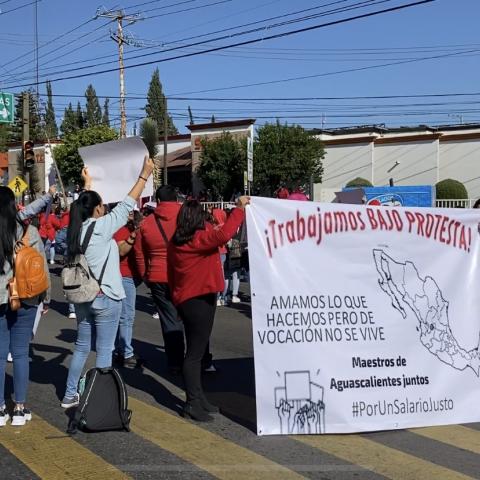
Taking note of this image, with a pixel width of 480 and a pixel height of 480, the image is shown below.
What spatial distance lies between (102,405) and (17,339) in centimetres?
83

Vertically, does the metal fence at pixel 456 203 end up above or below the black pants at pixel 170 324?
above

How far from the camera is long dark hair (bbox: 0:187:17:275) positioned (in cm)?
486

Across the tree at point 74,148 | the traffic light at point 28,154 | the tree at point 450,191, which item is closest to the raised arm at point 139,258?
the traffic light at point 28,154

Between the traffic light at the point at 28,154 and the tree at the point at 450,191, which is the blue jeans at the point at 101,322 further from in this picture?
the tree at the point at 450,191

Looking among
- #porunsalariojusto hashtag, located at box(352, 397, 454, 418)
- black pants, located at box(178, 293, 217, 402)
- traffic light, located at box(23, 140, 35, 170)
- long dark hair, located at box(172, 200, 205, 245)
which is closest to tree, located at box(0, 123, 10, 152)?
traffic light, located at box(23, 140, 35, 170)

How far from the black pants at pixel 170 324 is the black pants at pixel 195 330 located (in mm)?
1431

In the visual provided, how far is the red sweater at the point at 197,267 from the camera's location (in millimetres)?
5105

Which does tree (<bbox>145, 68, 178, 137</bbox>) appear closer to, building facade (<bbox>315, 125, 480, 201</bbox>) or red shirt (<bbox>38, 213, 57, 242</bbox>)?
building facade (<bbox>315, 125, 480, 201</bbox>)

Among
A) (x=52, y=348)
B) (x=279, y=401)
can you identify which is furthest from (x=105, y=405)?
(x=52, y=348)

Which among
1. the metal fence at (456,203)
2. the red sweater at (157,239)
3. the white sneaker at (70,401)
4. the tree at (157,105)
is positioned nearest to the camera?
the white sneaker at (70,401)

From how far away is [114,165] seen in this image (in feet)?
23.1

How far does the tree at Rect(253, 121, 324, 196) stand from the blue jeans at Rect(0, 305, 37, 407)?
3343 cm

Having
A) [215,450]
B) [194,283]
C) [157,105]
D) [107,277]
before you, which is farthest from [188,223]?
[157,105]

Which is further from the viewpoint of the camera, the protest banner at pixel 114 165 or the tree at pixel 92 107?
the tree at pixel 92 107
